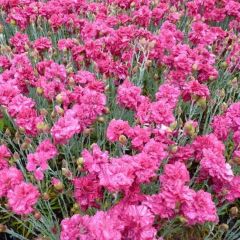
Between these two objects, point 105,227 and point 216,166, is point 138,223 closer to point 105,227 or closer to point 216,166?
point 105,227

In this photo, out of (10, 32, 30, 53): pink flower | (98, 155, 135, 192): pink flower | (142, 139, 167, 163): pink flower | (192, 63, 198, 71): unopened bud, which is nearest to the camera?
(98, 155, 135, 192): pink flower

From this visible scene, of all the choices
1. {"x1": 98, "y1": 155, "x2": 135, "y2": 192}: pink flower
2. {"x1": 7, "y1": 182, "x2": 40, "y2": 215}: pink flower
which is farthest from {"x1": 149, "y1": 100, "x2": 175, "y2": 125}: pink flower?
{"x1": 7, "y1": 182, "x2": 40, "y2": 215}: pink flower

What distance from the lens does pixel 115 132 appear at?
161 centimetres

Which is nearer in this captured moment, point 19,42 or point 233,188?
point 233,188

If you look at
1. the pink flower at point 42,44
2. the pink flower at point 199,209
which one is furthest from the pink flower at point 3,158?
the pink flower at point 42,44

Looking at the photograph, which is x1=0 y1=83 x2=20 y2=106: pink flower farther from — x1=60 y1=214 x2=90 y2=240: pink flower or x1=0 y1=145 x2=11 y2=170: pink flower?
x1=60 y1=214 x2=90 y2=240: pink flower

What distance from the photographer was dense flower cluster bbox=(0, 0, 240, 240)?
1342 millimetres

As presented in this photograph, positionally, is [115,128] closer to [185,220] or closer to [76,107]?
[76,107]

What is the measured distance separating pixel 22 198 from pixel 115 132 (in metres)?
0.46

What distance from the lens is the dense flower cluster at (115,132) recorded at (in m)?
1.34

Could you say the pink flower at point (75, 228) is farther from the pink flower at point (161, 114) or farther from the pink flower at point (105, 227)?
the pink flower at point (161, 114)

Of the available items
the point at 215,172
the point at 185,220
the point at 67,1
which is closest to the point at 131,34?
the point at 67,1

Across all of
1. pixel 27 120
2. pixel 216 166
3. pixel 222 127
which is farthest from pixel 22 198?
pixel 222 127

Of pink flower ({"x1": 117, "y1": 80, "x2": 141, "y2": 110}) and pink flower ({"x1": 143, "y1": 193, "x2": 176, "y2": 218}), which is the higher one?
pink flower ({"x1": 117, "y1": 80, "x2": 141, "y2": 110})
